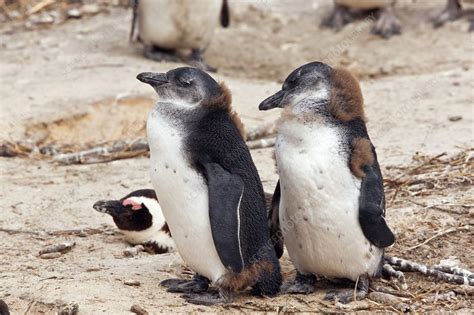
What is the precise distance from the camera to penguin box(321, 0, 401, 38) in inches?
395

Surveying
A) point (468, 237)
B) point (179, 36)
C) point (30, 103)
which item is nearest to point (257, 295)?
point (468, 237)

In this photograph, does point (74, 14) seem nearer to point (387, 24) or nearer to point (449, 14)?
point (387, 24)

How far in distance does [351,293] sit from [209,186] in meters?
0.78

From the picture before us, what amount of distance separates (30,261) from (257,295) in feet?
4.30

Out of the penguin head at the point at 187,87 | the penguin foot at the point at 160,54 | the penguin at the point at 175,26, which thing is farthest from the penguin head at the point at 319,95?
the penguin foot at the point at 160,54

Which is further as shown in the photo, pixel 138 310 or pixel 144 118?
pixel 144 118

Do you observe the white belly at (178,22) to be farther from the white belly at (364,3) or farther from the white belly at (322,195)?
the white belly at (322,195)

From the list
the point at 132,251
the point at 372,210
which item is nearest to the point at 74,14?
the point at 132,251

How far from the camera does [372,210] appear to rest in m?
4.11

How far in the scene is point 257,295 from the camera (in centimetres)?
429

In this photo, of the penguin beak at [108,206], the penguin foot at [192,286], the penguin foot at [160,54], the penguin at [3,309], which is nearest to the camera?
the penguin at [3,309]

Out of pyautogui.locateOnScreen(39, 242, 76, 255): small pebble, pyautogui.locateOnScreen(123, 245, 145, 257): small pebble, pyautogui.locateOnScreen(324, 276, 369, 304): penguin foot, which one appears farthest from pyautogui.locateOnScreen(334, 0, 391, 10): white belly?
pyautogui.locateOnScreen(324, 276, 369, 304): penguin foot

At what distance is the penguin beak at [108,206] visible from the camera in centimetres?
559

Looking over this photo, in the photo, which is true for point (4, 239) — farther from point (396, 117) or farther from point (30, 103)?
point (396, 117)
